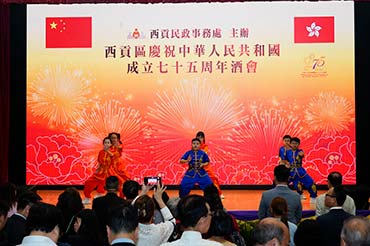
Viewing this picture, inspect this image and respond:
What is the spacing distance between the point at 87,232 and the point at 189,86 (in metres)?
5.90

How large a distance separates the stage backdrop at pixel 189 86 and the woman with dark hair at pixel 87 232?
18.8 feet

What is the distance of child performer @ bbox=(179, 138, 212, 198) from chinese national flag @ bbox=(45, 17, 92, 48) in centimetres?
236

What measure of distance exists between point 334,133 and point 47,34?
4258 mm

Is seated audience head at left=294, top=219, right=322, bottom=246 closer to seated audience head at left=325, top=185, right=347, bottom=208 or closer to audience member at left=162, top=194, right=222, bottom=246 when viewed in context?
audience member at left=162, top=194, right=222, bottom=246

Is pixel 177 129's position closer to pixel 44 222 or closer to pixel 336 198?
pixel 336 198

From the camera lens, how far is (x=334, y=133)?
8.77m

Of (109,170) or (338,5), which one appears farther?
(338,5)

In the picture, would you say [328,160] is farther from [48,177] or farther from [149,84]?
[48,177]

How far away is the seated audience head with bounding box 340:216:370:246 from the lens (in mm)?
2363
